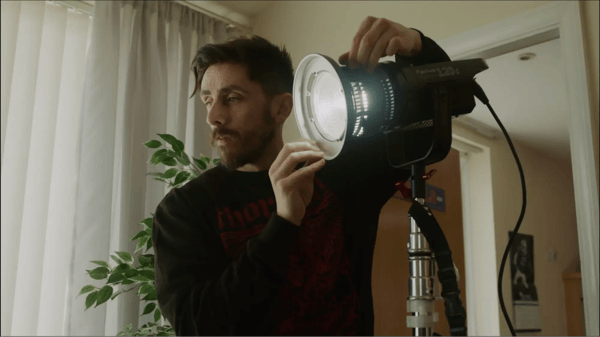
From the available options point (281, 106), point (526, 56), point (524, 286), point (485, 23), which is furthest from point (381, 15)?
point (524, 286)

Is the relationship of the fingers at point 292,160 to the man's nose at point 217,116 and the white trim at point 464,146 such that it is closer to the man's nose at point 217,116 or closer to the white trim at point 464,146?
the man's nose at point 217,116

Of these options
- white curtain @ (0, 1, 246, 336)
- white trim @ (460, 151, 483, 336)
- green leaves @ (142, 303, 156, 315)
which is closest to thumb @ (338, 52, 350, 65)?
green leaves @ (142, 303, 156, 315)

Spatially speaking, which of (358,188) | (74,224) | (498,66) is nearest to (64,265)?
(74,224)

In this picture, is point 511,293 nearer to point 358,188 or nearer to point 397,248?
point 397,248

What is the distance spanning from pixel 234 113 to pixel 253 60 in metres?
0.11

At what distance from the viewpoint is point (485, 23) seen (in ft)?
5.62

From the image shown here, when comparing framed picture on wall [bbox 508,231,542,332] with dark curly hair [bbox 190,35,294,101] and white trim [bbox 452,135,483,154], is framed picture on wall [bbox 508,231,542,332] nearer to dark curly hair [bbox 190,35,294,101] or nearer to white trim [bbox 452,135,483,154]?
white trim [bbox 452,135,483,154]

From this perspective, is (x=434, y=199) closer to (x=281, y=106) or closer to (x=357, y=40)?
(x=357, y=40)

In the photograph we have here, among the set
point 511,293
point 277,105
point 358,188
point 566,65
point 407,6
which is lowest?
point 511,293

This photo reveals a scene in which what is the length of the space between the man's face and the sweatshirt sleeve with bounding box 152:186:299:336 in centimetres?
16

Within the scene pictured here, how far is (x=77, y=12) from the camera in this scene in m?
2.09

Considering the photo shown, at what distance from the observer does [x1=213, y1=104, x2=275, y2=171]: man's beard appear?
84 cm

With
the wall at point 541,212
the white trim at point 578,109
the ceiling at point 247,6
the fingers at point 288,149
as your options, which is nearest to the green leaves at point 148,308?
the fingers at point 288,149

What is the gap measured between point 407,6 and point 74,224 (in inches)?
58.1
